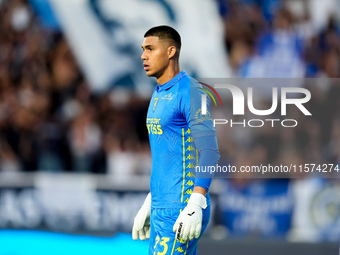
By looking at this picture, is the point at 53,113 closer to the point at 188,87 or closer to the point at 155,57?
the point at 155,57

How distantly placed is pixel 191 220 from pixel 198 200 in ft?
0.42

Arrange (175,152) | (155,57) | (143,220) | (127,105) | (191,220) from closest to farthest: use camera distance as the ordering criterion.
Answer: (191,220), (175,152), (155,57), (143,220), (127,105)

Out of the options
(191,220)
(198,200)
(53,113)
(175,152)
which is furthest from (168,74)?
(53,113)

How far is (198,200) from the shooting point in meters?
3.42

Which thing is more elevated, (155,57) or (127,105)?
(127,105)

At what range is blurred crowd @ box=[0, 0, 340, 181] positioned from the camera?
7738mm

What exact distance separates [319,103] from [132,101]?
2.53 metres

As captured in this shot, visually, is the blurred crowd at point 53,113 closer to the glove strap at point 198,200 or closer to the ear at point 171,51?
the ear at point 171,51

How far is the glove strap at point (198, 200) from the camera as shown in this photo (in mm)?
3412

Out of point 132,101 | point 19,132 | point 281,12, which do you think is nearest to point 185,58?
point 132,101

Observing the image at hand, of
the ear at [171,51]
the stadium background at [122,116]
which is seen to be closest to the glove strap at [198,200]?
the ear at [171,51]

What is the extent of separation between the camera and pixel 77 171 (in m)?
7.99

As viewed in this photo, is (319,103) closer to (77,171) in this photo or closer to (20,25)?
(77,171)

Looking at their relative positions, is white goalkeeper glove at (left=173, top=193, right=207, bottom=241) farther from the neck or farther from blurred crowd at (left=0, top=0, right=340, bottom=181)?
blurred crowd at (left=0, top=0, right=340, bottom=181)
